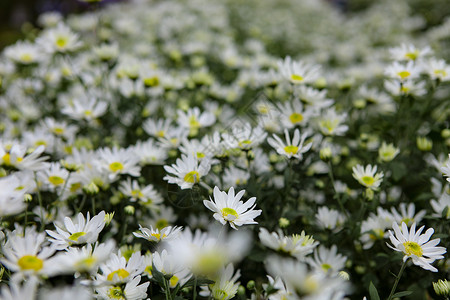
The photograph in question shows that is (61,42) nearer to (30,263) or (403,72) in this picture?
(30,263)

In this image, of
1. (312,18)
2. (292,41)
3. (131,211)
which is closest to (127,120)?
(131,211)

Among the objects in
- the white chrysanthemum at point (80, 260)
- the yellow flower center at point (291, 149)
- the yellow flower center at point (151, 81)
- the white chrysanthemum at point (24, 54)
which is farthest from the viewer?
the white chrysanthemum at point (24, 54)

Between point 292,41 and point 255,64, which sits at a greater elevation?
point 255,64

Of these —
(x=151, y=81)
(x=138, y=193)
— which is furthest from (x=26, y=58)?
(x=138, y=193)

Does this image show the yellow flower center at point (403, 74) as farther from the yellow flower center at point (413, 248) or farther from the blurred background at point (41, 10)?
the blurred background at point (41, 10)

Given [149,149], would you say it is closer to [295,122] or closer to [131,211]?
[131,211]

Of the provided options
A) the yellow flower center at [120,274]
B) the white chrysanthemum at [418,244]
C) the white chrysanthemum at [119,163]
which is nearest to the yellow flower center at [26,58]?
the white chrysanthemum at [119,163]

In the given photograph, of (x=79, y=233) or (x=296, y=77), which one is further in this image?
(x=296, y=77)
